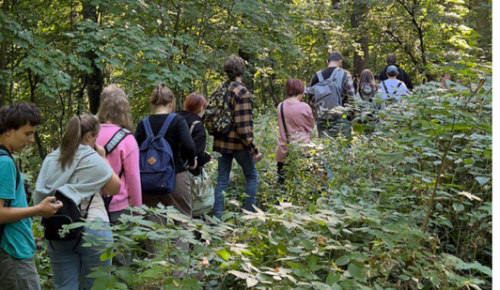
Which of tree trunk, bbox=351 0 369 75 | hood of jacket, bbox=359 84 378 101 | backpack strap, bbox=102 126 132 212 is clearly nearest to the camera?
backpack strap, bbox=102 126 132 212

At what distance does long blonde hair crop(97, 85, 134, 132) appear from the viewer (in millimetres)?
5031

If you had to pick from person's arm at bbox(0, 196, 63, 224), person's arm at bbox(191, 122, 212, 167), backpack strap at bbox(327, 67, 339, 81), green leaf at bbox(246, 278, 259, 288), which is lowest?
green leaf at bbox(246, 278, 259, 288)

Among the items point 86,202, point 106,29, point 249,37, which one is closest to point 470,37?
point 86,202

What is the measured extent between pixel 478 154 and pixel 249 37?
9.37 m

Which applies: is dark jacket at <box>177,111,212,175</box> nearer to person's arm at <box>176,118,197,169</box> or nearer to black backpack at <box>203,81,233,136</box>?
person's arm at <box>176,118,197,169</box>

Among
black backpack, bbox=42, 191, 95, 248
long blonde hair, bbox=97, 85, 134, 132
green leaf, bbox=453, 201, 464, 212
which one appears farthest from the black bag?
green leaf, bbox=453, 201, 464, 212

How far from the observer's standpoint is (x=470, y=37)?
11.3 ft

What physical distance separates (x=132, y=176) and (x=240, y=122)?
7.82 ft

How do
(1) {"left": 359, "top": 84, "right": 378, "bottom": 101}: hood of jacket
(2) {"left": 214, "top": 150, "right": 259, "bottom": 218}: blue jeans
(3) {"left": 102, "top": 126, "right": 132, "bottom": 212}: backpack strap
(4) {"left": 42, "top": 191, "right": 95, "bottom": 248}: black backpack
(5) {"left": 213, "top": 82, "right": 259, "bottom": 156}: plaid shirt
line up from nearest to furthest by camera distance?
1. (4) {"left": 42, "top": 191, "right": 95, "bottom": 248}: black backpack
2. (3) {"left": 102, "top": 126, "right": 132, "bottom": 212}: backpack strap
3. (5) {"left": 213, "top": 82, "right": 259, "bottom": 156}: plaid shirt
4. (2) {"left": 214, "top": 150, "right": 259, "bottom": 218}: blue jeans
5. (1) {"left": 359, "top": 84, "right": 378, "bottom": 101}: hood of jacket

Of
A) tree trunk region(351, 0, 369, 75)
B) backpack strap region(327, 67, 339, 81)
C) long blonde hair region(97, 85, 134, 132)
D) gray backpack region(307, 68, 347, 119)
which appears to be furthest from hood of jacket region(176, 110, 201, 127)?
tree trunk region(351, 0, 369, 75)

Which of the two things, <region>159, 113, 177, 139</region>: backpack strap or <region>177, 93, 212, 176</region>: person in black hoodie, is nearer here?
<region>159, 113, 177, 139</region>: backpack strap

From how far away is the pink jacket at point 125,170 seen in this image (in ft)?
16.0

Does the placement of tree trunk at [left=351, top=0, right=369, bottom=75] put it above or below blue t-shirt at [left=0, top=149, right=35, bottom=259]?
above

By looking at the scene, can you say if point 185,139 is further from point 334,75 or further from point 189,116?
point 334,75
